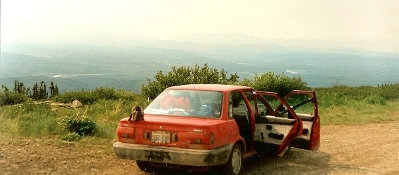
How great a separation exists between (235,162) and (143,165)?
5.24 feet

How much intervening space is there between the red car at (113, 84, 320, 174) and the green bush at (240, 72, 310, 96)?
880 inches

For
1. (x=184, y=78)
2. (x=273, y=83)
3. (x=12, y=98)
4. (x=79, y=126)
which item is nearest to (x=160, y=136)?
(x=79, y=126)

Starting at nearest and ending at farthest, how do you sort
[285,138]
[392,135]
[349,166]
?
[285,138], [349,166], [392,135]

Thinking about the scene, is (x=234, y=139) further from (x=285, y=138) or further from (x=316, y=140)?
(x=316, y=140)

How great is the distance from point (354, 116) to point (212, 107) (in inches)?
480

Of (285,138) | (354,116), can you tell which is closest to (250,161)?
(285,138)

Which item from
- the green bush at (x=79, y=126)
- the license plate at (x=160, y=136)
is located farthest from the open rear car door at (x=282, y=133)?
the green bush at (x=79, y=126)

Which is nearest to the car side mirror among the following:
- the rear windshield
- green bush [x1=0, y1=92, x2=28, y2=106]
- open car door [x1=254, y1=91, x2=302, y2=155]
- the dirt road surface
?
the rear windshield

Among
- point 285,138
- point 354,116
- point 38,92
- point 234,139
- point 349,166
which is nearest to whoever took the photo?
point 234,139

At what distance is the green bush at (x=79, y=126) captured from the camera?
1100cm

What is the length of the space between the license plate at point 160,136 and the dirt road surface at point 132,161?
1.15 metres

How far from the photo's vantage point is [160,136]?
6941mm

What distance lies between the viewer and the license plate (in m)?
6.90

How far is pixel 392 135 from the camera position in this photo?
13.4 meters
